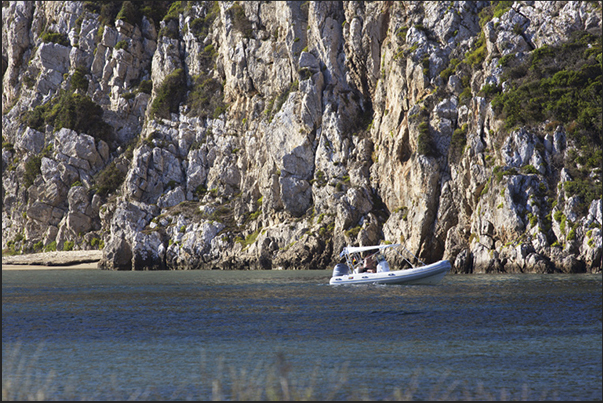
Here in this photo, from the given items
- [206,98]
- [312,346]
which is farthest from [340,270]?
[206,98]

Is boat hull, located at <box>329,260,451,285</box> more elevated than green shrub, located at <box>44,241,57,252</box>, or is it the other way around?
green shrub, located at <box>44,241,57,252</box>

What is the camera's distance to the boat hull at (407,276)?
1807 inches

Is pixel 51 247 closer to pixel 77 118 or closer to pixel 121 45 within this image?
pixel 77 118

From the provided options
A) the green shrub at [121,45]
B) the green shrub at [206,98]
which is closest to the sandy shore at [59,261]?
the green shrub at [206,98]

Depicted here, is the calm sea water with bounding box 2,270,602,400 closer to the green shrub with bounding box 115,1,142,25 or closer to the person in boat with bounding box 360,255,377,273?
the person in boat with bounding box 360,255,377,273

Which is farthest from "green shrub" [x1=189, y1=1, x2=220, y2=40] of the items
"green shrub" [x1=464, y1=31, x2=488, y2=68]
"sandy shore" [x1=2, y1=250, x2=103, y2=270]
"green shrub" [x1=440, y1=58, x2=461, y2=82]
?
"green shrub" [x1=464, y1=31, x2=488, y2=68]

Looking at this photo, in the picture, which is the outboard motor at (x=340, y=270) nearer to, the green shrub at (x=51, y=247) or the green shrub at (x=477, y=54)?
the green shrub at (x=477, y=54)

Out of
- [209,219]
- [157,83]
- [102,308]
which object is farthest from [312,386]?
[157,83]

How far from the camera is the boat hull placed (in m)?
45.9

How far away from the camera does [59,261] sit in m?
92.0

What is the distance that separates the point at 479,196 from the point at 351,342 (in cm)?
4673

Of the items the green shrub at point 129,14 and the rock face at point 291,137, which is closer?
the rock face at point 291,137

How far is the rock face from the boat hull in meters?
14.5

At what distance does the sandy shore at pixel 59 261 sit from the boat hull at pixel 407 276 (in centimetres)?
5380
